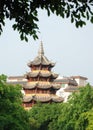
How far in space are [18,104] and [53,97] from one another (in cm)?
3855

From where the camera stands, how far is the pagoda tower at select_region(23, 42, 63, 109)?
82062mm

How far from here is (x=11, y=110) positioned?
4209 cm

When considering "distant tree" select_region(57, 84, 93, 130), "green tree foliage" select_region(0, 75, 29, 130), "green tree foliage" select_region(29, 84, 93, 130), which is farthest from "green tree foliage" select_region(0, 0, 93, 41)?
"distant tree" select_region(57, 84, 93, 130)

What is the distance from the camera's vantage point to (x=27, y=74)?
84.6 m

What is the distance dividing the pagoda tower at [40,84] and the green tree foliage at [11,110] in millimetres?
36650

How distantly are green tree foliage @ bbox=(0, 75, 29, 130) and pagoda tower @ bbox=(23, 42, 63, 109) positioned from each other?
36.7 m

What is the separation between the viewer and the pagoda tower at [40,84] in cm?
8206

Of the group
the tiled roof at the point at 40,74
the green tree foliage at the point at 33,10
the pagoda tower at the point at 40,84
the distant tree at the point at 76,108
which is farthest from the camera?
the tiled roof at the point at 40,74

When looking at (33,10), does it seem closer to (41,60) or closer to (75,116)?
(75,116)

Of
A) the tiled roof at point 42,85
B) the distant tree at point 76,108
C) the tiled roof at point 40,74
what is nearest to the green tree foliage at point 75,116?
the distant tree at point 76,108

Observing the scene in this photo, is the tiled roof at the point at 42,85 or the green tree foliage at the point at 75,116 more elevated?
the tiled roof at the point at 42,85

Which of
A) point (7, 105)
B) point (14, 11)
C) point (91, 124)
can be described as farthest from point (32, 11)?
point (91, 124)

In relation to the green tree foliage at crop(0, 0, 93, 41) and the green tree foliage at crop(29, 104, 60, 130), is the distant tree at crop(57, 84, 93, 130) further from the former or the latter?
the green tree foliage at crop(0, 0, 93, 41)

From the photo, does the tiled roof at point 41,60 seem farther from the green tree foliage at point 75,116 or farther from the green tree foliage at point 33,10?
the green tree foliage at point 33,10
